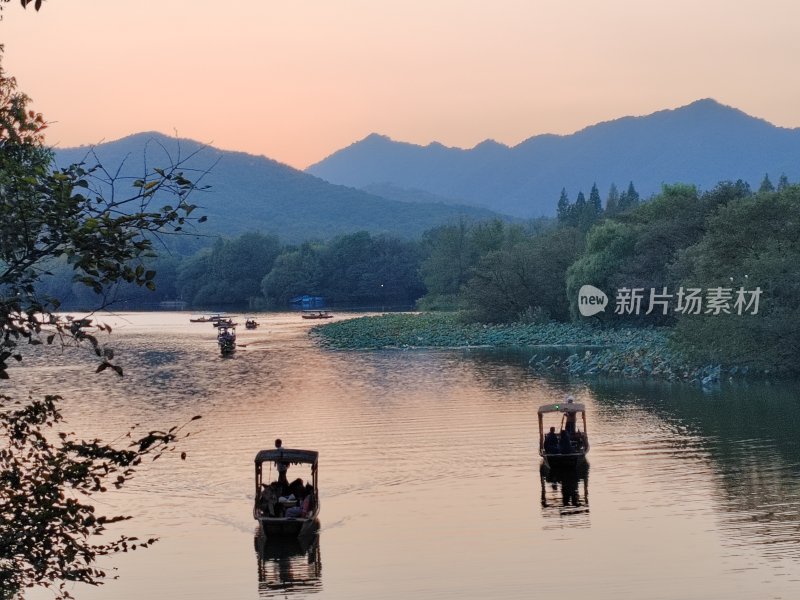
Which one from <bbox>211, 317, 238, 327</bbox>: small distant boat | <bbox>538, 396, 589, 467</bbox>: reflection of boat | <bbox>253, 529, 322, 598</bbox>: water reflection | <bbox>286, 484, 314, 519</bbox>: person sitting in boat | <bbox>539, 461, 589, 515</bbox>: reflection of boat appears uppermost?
<bbox>211, 317, 238, 327</bbox>: small distant boat

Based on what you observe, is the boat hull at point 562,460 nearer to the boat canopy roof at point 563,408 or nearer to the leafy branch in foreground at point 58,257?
the boat canopy roof at point 563,408

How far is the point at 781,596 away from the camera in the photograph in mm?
23609

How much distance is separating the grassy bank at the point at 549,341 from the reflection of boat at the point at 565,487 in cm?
2881

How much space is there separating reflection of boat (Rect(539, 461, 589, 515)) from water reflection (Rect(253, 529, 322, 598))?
8.22 metres

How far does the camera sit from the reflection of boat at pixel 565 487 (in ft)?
109

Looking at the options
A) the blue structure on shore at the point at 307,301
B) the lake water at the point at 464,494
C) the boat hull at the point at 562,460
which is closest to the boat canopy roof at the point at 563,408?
the lake water at the point at 464,494

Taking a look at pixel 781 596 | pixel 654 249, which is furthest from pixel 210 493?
pixel 654 249

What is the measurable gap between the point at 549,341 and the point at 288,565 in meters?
68.3

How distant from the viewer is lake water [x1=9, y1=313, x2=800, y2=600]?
2591 centimetres

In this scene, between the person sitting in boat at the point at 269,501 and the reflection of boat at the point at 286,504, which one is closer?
the reflection of boat at the point at 286,504

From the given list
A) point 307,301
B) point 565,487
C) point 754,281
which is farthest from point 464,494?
point 307,301

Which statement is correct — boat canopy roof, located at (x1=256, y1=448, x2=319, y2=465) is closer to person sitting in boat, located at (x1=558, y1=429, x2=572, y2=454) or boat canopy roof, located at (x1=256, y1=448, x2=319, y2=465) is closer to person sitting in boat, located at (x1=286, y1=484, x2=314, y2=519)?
person sitting in boat, located at (x1=286, y1=484, x2=314, y2=519)

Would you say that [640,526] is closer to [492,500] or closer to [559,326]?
[492,500]

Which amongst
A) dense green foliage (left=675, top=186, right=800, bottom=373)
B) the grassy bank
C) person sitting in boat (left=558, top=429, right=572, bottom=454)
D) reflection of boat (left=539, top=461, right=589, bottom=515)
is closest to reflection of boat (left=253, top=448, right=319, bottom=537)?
reflection of boat (left=539, top=461, right=589, bottom=515)
